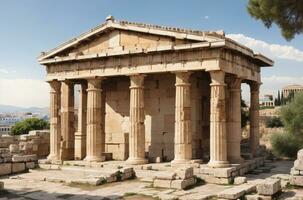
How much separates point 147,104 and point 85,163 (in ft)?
13.9

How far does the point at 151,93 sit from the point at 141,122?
2.28m

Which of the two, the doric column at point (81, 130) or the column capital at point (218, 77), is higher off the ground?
the column capital at point (218, 77)

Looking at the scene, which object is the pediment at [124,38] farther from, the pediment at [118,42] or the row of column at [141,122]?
the row of column at [141,122]

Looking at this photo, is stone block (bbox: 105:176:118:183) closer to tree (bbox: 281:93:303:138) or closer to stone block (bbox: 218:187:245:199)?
stone block (bbox: 218:187:245:199)

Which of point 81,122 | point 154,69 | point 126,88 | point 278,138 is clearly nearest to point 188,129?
point 154,69

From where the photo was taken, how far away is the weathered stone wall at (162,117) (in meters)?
20.1

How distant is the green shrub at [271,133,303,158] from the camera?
24344mm

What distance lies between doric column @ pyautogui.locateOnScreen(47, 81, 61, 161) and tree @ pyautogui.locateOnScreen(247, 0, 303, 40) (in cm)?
1102

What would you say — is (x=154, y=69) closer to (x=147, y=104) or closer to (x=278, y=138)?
(x=147, y=104)

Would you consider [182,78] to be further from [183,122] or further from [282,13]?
[282,13]

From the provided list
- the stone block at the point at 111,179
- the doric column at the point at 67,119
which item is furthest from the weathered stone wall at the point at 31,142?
the stone block at the point at 111,179

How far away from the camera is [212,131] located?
17.3 metres

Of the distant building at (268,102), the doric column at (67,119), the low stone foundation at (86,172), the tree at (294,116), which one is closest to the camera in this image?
the low stone foundation at (86,172)

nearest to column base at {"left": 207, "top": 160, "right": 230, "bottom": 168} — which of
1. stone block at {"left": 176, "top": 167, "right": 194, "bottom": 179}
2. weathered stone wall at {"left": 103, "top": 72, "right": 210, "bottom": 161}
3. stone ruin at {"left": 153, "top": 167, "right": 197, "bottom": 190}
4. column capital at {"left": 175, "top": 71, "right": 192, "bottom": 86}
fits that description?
stone block at {"left": 176, "top": 167, "right": 194, "bottom": 179}
